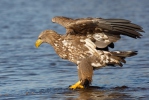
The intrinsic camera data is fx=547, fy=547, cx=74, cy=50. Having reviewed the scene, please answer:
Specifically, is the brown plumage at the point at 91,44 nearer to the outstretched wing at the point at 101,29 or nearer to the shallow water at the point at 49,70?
the outstretched wing at the point at 101,29

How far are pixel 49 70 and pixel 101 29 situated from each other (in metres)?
2.08

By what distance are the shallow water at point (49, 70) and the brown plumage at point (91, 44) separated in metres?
0.41

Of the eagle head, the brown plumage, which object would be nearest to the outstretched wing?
the brown plumage

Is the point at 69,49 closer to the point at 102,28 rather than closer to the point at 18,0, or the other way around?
the point at 102,28

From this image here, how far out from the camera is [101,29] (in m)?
9.40

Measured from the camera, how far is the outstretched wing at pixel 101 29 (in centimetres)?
922

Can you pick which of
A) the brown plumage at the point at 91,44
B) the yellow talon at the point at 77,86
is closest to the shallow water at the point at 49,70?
the yellow talon at the point at 77,86

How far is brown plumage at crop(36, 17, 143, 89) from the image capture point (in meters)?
9.38

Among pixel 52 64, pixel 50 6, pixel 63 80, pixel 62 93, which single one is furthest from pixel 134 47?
pixel 50 6

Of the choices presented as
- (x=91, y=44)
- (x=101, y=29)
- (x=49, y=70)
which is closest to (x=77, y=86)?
(x=91, y=44)

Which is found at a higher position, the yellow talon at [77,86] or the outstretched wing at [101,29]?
the outstretched wing at [101,29]

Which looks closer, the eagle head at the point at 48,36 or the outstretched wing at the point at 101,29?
the outstretched wing at the point at 101,29

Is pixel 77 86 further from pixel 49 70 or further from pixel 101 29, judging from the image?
pixel 49 70

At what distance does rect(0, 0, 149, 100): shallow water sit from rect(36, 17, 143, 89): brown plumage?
41 cm
